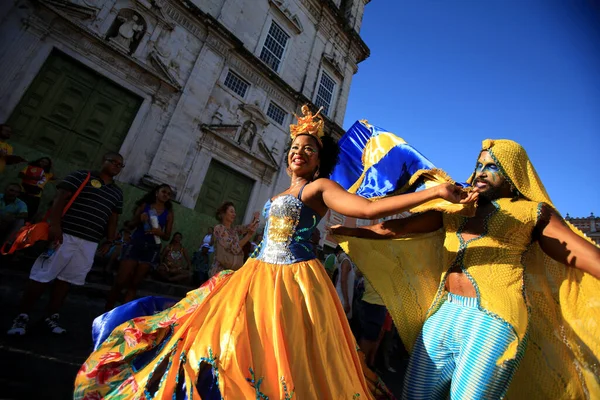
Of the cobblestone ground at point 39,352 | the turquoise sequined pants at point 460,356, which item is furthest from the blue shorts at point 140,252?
the turquoise sequined pants at point 460,356

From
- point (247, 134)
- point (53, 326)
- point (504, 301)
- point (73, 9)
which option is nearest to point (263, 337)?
point (504, 301)

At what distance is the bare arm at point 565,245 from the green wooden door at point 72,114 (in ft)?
31.1

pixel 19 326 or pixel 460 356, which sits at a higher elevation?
pixel 460 356

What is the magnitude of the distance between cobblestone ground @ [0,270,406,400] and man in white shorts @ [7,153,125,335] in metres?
0.18

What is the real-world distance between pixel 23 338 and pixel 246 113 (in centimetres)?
980

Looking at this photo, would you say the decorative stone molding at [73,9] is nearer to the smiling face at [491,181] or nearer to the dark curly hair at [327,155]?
the dark curly hair at [327,155]

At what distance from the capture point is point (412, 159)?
98.6 inches

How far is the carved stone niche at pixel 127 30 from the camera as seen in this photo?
8344 mm

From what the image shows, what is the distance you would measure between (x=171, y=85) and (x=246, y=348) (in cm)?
982

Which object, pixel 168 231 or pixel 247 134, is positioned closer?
pixel 168 231

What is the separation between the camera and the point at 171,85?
30.6 feet

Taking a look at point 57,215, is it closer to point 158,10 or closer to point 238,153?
point 238,153

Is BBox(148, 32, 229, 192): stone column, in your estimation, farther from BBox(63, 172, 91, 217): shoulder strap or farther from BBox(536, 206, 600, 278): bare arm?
BBox(536, 206, 600, 278): bare arm

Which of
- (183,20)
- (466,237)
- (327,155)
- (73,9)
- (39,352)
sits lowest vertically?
(39,352)
